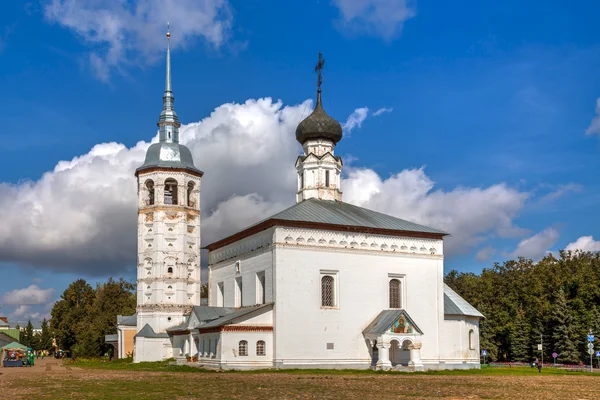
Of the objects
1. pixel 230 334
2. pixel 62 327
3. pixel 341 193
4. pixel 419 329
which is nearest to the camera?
pixel 230 334

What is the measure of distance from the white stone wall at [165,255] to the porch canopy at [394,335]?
15028 mm

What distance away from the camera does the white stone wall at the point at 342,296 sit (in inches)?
1422

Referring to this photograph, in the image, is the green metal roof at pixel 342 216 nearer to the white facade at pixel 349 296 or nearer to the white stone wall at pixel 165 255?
the white facade at pixel 349 296

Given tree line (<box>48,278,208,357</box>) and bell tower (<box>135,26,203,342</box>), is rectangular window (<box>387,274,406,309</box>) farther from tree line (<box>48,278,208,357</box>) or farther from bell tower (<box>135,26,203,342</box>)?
tree line (<box>48,278,208,357</box>)

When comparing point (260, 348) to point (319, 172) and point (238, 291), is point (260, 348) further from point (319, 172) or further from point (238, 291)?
point (319, 172)

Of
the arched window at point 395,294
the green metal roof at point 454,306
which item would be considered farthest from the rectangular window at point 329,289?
the green metal roof at point 454,306

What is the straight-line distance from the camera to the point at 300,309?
120ft

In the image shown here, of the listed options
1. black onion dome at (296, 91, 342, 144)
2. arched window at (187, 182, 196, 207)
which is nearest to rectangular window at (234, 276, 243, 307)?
arched window at (187, 182, 196, 207)

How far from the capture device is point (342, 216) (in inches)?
1555

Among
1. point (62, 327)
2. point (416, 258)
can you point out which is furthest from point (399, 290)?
point (62, 327)

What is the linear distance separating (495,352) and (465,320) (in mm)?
21678

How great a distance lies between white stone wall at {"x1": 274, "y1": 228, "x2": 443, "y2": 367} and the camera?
119 ft

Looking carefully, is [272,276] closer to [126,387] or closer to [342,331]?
[342,331]

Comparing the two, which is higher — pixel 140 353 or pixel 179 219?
pixel 179 219
